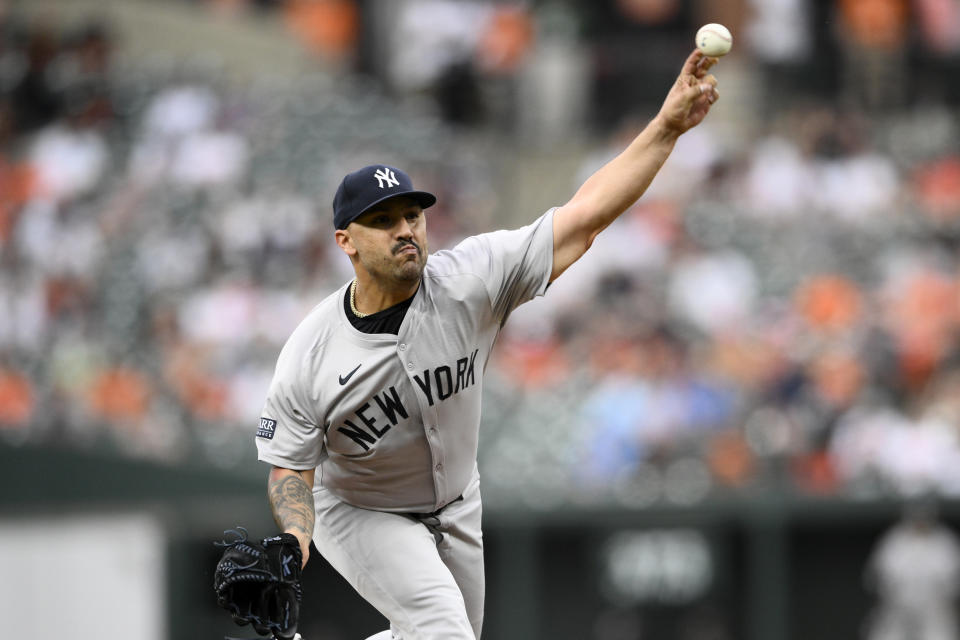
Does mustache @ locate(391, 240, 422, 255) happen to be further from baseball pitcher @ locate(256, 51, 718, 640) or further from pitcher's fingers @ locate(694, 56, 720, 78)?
pitcher's fingers @ locate(694, 56, 720, 78)

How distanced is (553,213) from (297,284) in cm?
792

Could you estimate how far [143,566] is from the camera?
1088 cm

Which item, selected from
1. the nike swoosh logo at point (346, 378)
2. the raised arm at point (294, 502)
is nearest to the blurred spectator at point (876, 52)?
the nike swoosh logo at point (346, 378)

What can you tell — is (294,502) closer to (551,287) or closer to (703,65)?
(703,65)

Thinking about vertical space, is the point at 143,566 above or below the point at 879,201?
below

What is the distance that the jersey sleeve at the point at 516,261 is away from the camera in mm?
4828

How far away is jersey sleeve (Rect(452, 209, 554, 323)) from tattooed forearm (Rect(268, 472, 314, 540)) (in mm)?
804

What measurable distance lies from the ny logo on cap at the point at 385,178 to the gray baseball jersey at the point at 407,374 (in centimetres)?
36

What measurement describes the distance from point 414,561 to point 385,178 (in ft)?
3.85

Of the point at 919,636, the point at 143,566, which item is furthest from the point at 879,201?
the point at 143,566

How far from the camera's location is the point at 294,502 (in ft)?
15.5

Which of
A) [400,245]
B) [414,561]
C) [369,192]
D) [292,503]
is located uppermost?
[369,192]

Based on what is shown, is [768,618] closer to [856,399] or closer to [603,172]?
[856,399]

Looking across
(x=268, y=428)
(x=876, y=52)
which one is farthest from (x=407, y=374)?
(x=876, y=52)
